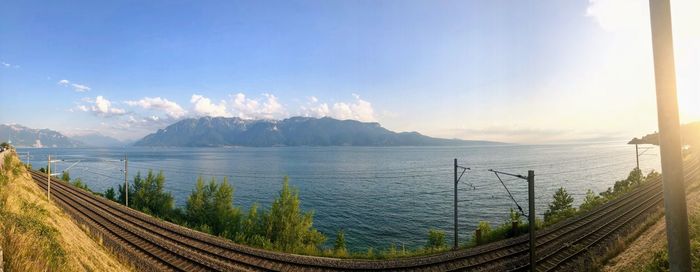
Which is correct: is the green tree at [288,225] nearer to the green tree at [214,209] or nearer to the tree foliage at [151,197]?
the green tree at [214,209]

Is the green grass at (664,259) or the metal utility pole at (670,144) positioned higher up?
the metal utility pole at (670,144)

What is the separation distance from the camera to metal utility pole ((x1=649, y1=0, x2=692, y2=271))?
16.2ft

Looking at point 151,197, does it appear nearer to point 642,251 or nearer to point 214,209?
point 214,209

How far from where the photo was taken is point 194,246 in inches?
894

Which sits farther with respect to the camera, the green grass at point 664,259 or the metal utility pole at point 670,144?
the green grass at point 664,259

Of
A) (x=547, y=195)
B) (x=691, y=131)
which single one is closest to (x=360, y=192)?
(x=547, y=195)

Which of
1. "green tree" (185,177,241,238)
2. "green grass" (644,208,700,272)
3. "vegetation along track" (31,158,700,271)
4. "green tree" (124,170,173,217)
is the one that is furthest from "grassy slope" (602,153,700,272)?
"green tree" (124,170,173,217)

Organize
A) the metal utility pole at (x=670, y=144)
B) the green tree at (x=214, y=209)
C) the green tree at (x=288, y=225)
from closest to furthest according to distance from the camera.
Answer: the metal utility pole at (x=670, y=144) → the green tree at (x=288, y=225) → the green tree at (x=214, y=209)

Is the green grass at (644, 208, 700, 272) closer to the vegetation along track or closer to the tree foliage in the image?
the vegetation along track

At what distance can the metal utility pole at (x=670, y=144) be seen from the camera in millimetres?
4945

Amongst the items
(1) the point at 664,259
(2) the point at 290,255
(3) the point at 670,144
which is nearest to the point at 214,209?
(2) the point at 290,255

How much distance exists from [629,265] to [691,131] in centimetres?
9913

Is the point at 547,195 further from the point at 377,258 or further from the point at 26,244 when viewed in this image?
the point at 26,244

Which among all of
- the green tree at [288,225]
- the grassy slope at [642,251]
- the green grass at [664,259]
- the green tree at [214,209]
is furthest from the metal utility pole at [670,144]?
the green tree at [214,209]
